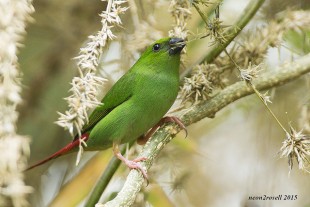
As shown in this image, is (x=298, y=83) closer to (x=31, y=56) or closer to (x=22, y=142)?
(x=31, y=56)

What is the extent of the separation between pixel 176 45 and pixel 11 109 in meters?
1.25

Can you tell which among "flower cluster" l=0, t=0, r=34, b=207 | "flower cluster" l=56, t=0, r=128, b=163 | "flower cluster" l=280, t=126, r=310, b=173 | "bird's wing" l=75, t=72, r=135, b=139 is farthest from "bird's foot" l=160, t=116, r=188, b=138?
"flower cluster" l=0, t=0, r=34, b=207

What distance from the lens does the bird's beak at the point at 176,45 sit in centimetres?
208

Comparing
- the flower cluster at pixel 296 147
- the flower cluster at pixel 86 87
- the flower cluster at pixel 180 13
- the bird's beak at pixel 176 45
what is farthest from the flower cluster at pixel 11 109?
the bird's beak at pixel 176 45

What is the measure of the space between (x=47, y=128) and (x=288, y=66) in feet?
4.85

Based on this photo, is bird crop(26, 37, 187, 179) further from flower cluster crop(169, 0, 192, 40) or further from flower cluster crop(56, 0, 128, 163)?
flower cluster crop(56, 0, 128, 163)

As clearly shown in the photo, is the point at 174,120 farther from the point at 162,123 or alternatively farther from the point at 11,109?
the point at 11,109

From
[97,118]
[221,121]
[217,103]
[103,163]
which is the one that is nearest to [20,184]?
[217,103]

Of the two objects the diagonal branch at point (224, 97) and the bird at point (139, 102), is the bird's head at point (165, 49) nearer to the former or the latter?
the bird at point (139, 102)

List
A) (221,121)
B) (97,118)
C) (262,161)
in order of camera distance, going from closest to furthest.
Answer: (97,118) < (262,161) < (221,121)

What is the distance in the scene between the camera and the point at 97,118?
92.0 inches

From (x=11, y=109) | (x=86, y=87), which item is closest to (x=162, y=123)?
(x=86, y=87)

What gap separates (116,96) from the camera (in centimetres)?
229

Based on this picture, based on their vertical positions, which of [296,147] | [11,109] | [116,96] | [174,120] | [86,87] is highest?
[116,96]
